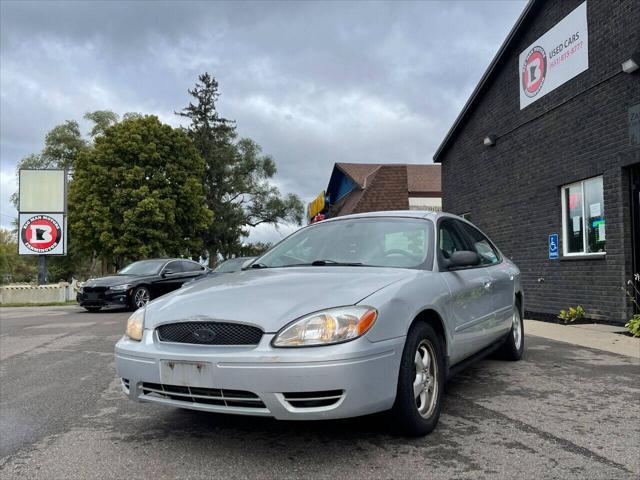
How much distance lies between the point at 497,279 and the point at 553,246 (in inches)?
258

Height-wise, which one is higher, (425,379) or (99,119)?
(99,119)

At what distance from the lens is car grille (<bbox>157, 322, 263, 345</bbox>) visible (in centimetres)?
313

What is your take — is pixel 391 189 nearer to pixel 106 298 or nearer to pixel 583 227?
pixel 106 298

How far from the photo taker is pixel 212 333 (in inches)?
126

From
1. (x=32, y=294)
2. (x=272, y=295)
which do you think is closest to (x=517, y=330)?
(x=272, y=295)

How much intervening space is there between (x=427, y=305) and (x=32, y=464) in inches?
99.9

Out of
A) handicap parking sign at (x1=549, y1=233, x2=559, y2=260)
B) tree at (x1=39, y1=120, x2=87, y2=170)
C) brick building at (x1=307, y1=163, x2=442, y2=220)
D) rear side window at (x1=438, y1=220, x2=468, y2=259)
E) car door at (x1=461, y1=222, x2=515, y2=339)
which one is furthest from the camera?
tree at (x1=39, y1=120, x2=87, y2=170)

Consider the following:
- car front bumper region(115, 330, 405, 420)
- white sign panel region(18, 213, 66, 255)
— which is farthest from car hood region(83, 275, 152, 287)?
car front bumper region(115, 330, 405, 420)

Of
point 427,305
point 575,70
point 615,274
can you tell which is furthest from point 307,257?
point 575,70

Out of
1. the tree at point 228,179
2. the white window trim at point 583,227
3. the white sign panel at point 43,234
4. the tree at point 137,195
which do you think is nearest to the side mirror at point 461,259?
the white window trim at point 583,227

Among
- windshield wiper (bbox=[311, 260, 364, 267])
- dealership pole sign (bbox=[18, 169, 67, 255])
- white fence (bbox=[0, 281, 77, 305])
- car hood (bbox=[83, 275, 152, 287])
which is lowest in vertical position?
white fence (bbox=[0, 281, 77, 305])

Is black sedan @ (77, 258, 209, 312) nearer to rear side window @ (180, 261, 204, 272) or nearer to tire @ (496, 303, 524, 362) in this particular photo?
rear side window @ (180, 261, 204, 272)

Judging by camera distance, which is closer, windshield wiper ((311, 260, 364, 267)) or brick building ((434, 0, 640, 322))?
windshield wiper ((311, 260, 364, 267))

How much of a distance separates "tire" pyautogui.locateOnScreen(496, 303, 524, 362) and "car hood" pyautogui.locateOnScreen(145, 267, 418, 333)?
2.57 m
